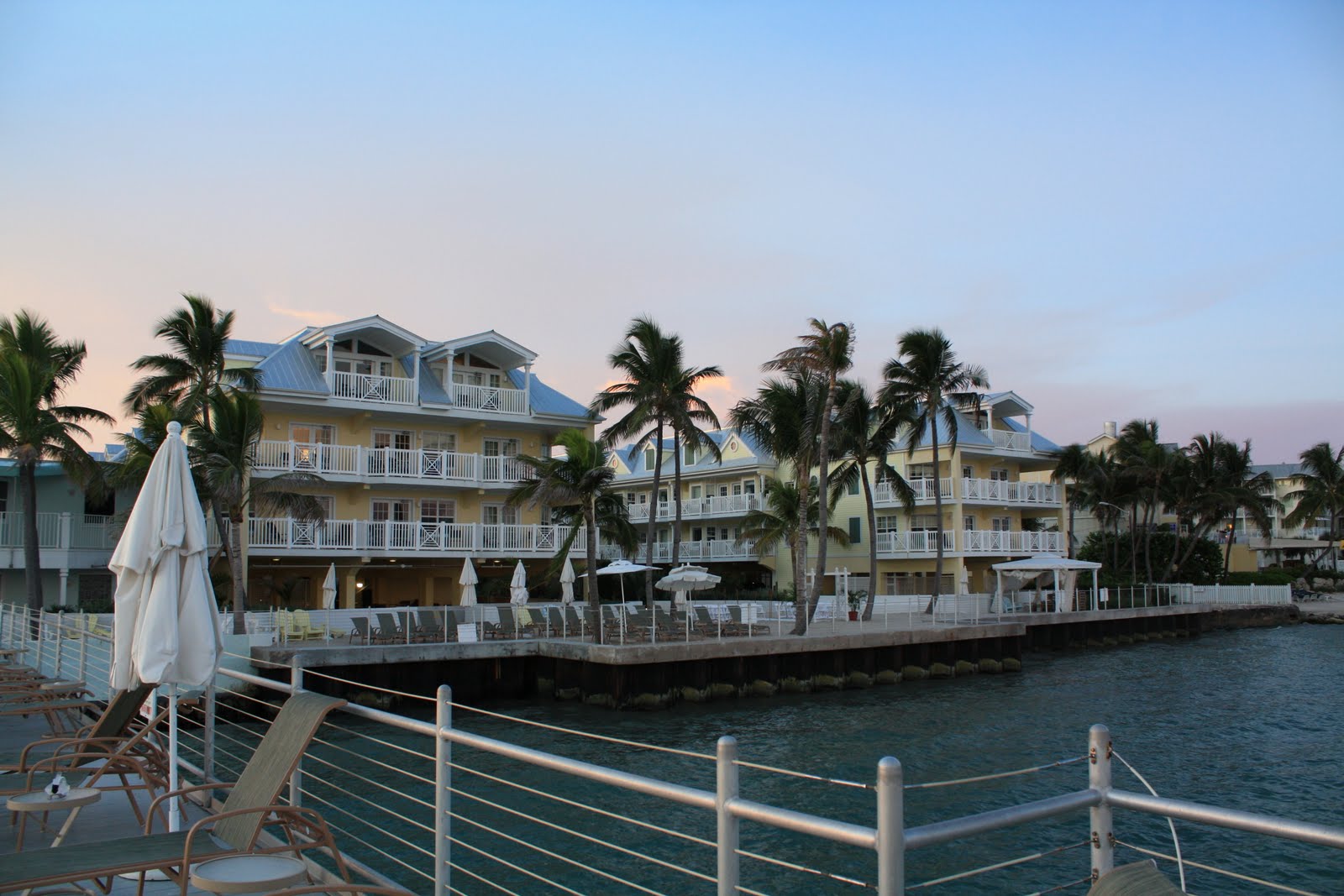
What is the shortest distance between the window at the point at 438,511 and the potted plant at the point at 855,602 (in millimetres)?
16152

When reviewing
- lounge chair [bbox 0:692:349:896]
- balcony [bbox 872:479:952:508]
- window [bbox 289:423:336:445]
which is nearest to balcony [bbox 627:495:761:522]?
balcony [bbox 872:479:952:508]

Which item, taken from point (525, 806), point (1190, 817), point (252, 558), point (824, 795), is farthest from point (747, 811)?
point (252, 558)

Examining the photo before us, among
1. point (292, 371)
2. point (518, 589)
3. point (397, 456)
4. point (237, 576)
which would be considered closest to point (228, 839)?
point (237, 576)

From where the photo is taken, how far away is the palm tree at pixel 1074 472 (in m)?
51.6

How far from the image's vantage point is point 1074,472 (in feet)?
169

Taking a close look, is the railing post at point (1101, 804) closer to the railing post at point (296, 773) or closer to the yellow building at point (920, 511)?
the railing post at point (296, 773)

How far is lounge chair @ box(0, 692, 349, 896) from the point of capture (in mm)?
4164

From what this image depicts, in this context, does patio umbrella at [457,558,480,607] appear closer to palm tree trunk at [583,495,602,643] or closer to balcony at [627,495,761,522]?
palm tree trunk at [583,495,602,643]

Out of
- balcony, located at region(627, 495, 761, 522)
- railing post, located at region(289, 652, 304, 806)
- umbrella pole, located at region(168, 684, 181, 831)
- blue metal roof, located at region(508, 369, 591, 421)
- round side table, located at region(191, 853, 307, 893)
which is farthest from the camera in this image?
balcony, located at region(627, 495, 761, 522)

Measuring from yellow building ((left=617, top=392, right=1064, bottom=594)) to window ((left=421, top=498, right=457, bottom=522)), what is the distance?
16.5 m

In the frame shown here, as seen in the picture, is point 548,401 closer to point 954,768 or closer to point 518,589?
point 518,589

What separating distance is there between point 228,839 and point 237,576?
2307 cm

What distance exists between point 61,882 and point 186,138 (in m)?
17.3

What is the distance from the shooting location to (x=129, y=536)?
6.68 metres
